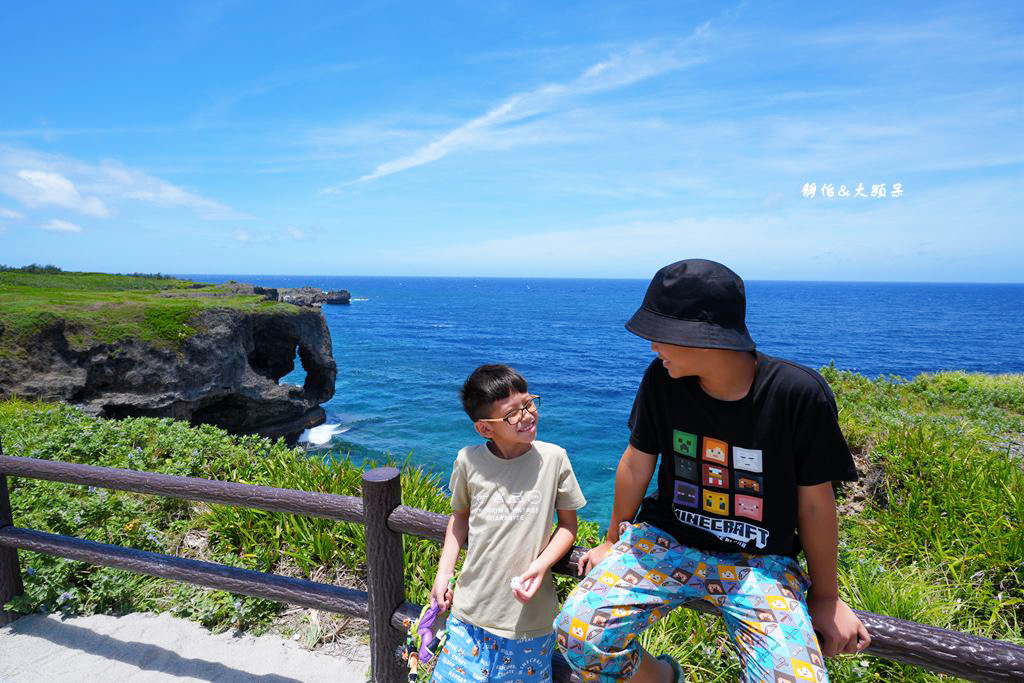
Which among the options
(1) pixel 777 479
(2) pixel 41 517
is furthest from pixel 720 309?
(2) pixel 41 517

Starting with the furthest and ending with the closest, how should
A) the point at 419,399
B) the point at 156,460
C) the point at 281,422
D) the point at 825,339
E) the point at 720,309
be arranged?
the point at 825,339
the point at 419,399
the point at 281,422
the point at 156,460
the point at 720,309

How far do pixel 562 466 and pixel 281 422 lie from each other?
26598 millimetres

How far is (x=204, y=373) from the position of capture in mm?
21578

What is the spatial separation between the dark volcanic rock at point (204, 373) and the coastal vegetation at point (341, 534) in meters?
13.0

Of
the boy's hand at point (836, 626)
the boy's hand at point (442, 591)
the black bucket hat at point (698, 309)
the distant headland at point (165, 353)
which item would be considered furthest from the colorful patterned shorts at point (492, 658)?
the distant headland at point (165, 353)

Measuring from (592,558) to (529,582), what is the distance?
0.30m

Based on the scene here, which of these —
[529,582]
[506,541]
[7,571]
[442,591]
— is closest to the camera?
[529,582]

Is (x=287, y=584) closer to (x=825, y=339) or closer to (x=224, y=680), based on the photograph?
(x=224, y=680)

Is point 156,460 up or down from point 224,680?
up

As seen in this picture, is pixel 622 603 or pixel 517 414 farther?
pixel 517 414

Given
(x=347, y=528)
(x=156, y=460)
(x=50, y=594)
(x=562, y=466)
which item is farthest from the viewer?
(x=156, y=460)

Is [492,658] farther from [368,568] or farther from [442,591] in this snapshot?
[368,568]

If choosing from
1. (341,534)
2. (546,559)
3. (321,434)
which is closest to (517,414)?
(546,559)

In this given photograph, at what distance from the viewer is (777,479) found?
7.13 feet
